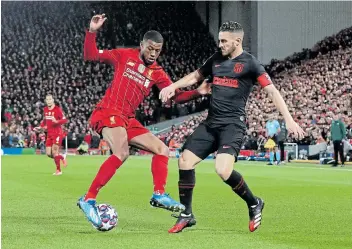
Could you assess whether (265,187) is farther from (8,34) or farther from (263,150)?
(8,34)

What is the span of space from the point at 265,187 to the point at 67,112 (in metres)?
35.6

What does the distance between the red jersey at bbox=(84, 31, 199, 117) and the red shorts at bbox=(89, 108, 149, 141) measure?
6 cm

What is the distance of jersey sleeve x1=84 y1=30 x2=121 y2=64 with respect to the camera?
9.18 meters

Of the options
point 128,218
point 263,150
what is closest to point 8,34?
point 263,150

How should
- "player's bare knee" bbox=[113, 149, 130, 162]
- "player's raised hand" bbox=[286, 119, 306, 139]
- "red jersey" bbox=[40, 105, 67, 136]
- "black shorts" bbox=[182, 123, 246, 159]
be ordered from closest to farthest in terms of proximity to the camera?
"player's raised hand" bbox=[286, 119, 306, 139]
"black shorts" bbox=[182, 123, 246, 159]
"player's bare knee" bbox=[113, 149, 130, 162]
"red jersey" bbox=[40, 105, 67, 136]

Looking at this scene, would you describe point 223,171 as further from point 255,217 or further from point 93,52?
point 93,52

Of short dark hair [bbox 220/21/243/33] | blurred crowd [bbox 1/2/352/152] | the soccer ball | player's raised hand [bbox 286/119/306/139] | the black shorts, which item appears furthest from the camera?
blurred crowd [bbox 1/2/352/152]

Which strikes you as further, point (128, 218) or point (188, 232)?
point (128, 218)

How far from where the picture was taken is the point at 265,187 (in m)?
16.1

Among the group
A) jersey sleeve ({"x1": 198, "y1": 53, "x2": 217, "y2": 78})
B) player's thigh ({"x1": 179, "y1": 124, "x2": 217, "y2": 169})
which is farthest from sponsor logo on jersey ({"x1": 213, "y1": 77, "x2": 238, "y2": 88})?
player's thigh ({"x1": 179, "y1": 124, "x2": 217, "y2": 169})

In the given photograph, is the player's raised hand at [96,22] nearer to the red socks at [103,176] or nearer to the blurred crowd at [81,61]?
the red socks at [103,176]

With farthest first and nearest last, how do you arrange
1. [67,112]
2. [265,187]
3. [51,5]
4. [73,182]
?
[51,5], [67,112], [73,182], [265,187]

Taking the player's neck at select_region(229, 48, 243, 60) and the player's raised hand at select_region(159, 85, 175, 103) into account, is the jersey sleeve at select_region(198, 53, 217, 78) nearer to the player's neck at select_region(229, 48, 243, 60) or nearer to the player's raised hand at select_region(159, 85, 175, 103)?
the player's neck at select_region(229, 48, 243, 60)

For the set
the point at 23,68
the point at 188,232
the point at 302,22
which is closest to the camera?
the point at 188,232
